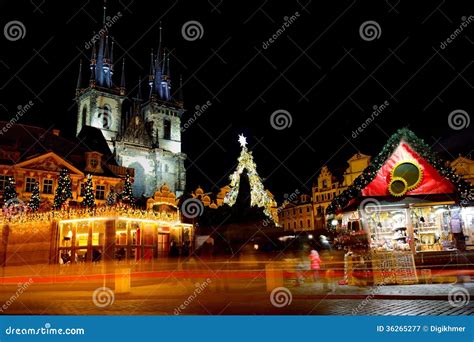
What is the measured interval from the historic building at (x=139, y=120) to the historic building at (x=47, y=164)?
10.1 metres

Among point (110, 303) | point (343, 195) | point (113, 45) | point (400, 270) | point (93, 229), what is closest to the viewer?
point (110, 303)

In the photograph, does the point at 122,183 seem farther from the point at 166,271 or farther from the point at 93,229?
the point at 166,271

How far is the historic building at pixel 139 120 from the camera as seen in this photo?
55.8 m

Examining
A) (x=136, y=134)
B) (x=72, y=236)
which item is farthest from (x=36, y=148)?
(x=136, y=134)

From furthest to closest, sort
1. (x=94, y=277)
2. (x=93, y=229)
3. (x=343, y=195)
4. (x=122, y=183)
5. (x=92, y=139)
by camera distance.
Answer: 1. (x=92, y=139)
2. (x=122, y=183)
3. (x=93, y=229)
4. (x=343, y=195)
5. (x=94, y=277)

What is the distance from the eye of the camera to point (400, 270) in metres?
14.1

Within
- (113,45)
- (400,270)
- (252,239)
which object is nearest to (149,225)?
(252,239)

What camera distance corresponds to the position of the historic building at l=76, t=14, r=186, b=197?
55.8 metres

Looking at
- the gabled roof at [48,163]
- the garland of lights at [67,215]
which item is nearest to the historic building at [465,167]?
the garland of lights at [67,215]

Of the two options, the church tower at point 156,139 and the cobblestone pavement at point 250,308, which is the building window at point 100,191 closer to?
the church tower at point 156,139

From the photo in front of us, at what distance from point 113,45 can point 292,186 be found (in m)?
36.8

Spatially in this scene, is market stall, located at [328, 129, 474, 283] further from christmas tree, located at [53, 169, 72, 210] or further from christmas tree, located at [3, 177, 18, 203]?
christmas tree, located at [3, 177, 18, 203]

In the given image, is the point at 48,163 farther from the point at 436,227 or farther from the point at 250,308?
the point at 250,308

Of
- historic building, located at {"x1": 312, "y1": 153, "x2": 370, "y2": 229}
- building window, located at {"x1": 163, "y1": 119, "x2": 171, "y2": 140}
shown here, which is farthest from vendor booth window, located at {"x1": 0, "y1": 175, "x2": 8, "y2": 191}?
historic building, located at {"x1": 312, "y1": 153, "x2": 370, "y2": 229}
